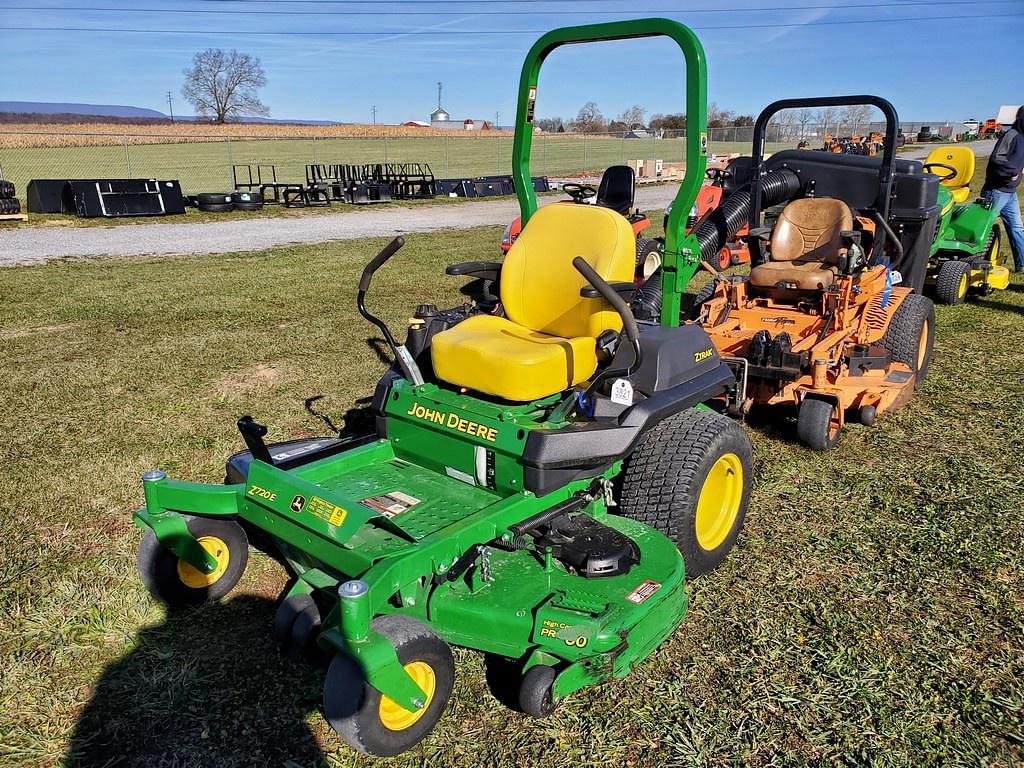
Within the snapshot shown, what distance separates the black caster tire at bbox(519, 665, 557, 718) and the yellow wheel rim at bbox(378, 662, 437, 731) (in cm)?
29

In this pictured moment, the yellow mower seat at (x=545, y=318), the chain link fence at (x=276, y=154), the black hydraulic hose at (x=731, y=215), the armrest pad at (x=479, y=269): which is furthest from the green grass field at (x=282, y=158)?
the yellow mower seat at (x=545, y=318)

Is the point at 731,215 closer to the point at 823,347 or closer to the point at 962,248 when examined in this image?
the point at 823,347

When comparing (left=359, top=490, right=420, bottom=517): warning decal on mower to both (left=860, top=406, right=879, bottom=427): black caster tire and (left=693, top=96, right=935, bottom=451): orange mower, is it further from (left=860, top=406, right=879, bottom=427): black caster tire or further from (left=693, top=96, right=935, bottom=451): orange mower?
(left=860, top=406, right=879, bottom=427): black caster tire

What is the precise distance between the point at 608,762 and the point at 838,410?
2.95 metres

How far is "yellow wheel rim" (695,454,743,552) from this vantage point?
3.47 meters

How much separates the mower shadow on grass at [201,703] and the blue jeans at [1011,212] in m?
8.29

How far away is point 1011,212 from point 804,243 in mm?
3903

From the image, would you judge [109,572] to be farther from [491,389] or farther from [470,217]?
[470,217]

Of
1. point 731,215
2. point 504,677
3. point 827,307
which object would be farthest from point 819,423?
point 504,677

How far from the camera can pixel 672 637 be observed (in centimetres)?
303

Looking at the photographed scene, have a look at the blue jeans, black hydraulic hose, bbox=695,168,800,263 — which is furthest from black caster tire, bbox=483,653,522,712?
the blue jeans

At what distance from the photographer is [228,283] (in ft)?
31.7

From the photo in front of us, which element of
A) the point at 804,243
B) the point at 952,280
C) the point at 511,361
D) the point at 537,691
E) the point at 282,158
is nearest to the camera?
the point at 537,691

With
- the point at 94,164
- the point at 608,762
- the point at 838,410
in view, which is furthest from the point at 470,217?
the point at 94,164
